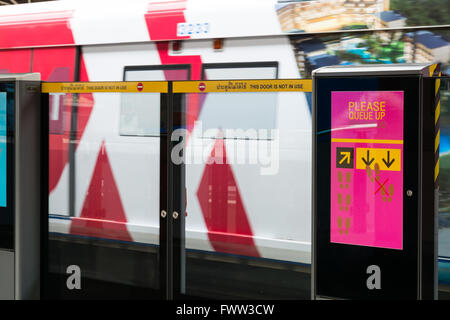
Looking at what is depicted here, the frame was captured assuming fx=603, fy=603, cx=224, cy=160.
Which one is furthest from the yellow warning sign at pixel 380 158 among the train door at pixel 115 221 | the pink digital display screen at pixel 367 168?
the train door at pixel 115 221

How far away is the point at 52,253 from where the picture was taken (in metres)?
4.56

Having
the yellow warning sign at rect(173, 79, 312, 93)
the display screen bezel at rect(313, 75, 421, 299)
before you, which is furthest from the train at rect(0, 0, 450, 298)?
the display screen bezel at rect(313, 75, 421, 299)

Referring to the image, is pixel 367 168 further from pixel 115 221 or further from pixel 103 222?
pixel 115 221

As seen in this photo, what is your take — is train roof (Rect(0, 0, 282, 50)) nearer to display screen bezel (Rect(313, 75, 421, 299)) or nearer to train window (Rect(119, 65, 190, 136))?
train window (Rect(119, 65, 190, 136))

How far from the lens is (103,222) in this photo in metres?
4.73

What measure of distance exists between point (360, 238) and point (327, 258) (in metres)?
0.24

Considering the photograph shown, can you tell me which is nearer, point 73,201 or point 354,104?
point 354,104

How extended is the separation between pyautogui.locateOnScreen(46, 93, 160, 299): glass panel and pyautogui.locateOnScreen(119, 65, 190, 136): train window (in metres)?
0.03

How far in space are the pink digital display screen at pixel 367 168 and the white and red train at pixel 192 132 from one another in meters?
1.17

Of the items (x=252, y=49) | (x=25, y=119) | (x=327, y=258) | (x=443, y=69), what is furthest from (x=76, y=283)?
(x=443, y=69)

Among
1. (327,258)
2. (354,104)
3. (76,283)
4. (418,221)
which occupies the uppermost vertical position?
(354,104)

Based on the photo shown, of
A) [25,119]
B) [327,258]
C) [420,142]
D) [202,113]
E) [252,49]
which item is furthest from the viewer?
[252,49]

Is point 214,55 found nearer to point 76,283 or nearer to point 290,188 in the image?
point 290,188

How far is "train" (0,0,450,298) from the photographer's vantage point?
15.3 ft
